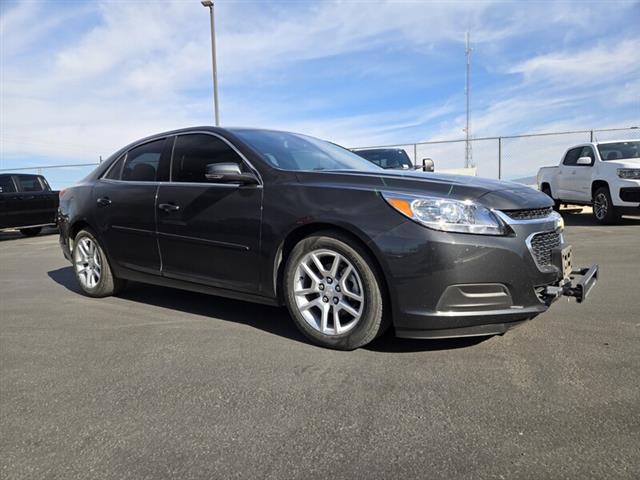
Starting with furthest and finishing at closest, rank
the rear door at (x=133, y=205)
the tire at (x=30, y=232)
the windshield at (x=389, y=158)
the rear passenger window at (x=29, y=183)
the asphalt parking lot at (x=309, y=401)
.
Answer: the tire at (x=30, y=232), the rear passenger window at (x=29, y=183), the windshield at (x=389, y=158), the rear door at (x=133, y=205), the asphalt parking lot at (x=309, y=401)

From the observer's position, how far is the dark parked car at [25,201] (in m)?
12.5

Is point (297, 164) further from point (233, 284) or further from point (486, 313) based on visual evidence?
point (486, 313)

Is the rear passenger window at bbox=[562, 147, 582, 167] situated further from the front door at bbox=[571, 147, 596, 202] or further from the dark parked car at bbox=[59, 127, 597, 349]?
the dark parked car at bbox=[59, 127, 597, 349]

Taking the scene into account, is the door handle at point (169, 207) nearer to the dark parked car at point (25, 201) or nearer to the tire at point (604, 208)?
the tire at point (604, 208)

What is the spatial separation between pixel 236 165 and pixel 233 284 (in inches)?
35.4

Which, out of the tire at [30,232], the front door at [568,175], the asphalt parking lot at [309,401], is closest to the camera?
the asphalt parking lot at [309,401]

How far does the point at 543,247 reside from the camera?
3.35 metres

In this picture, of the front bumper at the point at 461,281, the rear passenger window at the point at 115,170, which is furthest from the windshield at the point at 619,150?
the rear passenger window at the point at 115,170

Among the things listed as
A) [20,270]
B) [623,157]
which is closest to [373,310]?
[20,270]

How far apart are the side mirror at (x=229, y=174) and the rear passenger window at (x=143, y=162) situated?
1.20 metres

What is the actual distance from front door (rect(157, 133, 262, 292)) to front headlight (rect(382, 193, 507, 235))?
3.84ft

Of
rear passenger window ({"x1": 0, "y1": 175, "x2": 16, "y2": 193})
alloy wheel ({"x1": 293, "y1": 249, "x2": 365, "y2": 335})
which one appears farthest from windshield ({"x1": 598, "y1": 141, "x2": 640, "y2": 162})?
rear passenger window ({"x1": 0, "y1": 175, "x2": 16, "y2": 193})

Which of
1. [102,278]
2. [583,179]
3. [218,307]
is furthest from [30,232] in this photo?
[583,179]

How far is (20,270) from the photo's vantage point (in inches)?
309
